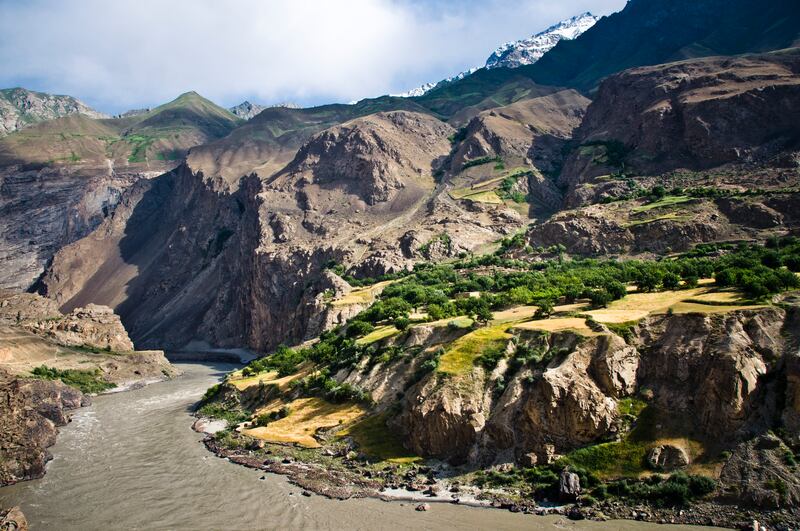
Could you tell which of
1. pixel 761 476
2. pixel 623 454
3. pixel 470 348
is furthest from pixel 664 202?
pixel 761 476

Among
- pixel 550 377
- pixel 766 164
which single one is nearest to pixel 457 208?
pixel 766 164

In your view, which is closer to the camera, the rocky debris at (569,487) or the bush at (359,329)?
the rocky debris at (569,487)

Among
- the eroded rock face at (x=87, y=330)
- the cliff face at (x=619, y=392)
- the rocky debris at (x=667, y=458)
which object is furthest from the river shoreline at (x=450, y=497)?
the eroded rock face at (x=87, y=330)

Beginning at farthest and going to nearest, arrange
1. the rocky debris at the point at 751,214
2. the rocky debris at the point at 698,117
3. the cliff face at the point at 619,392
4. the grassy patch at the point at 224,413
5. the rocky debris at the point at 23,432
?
the rocky debris at the point at 698,117 → the rocky debris at the point at 751,214 → the grassy patch at the point at 224,413 → the rocky debris at the point at 23,432 → the cliff face at the point at 619,392

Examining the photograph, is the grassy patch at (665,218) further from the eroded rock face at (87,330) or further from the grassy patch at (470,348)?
the eroded rock face at (87,330)

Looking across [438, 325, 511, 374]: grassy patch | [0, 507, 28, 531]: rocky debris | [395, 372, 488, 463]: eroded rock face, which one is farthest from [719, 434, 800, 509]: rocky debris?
[0, 507, 28, 531]: rocky debris

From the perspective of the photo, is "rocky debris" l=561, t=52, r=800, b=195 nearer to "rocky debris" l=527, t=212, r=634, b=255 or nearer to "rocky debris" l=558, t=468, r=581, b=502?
"rocky debris" l=527, t=212, r=634, b=255
